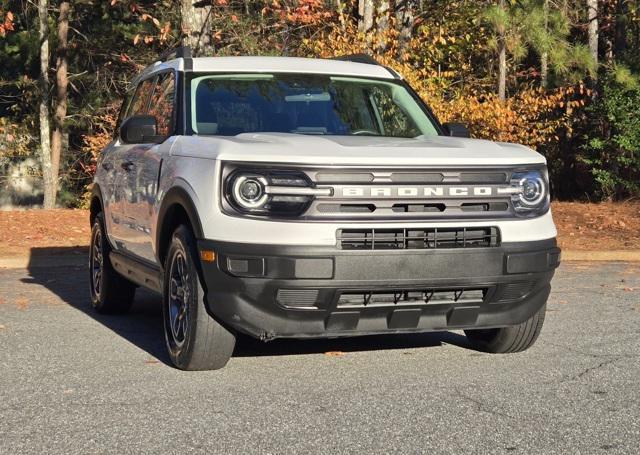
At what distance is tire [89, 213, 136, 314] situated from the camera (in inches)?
386

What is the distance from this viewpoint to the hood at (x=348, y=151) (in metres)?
6.59

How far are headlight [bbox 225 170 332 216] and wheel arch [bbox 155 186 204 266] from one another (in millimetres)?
328

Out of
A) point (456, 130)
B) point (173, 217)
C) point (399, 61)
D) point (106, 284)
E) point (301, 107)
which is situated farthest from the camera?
Result: point (399, 61)

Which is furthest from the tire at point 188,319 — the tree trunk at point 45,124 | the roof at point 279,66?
the tree trunk at point 45,124

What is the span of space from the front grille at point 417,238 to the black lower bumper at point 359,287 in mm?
57

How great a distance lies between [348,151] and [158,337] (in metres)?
2.79

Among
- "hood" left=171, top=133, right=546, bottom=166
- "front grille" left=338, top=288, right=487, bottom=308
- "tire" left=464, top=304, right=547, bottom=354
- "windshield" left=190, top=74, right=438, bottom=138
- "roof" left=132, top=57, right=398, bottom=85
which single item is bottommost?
"tire" left=464, top=304, right=547, bottom=354

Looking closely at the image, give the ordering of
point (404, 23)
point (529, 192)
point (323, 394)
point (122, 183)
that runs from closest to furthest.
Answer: point (323, 394), point (529, 192), point (122, 183), point (404, 23)

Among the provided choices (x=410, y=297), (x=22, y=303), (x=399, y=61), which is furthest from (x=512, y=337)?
(x=399, y=61)

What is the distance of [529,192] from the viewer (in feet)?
23.4

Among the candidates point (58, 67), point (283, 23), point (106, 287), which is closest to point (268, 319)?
point (106, 287)

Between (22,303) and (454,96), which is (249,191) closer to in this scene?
(22,303)

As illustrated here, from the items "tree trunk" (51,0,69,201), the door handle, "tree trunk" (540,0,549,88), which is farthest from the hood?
"tree trunk" (51,0,69,201)

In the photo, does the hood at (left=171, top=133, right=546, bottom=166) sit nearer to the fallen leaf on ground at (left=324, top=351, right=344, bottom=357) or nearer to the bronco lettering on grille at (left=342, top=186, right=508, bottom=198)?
the bronco lettering on grille at (left=342, top=186, right=508, bottom=198)
